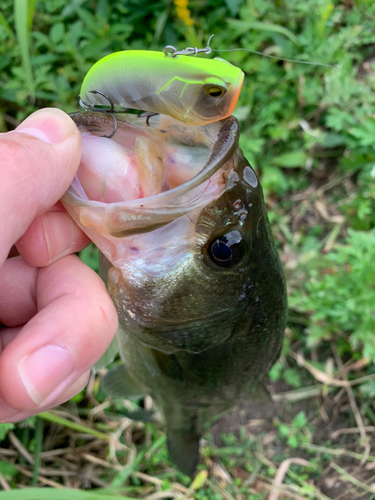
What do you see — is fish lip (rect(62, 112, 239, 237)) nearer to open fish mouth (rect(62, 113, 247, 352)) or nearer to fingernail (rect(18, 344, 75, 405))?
open fish mouth (rect(62, 113, 247, 352))

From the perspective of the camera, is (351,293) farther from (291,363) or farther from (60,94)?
(60,94)

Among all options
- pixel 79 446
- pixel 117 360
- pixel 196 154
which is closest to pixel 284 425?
pixel 117 360

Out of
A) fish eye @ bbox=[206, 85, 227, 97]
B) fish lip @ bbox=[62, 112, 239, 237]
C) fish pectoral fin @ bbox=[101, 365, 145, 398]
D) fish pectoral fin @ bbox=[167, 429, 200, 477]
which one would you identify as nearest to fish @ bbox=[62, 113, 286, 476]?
fish lip @ bbox=[62, 112, 239, 237]

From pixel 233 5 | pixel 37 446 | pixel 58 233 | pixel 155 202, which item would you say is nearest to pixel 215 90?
pixel 155 202

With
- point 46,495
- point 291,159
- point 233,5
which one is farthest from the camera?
point 291,159

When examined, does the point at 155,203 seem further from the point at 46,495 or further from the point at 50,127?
the point at 46,495
